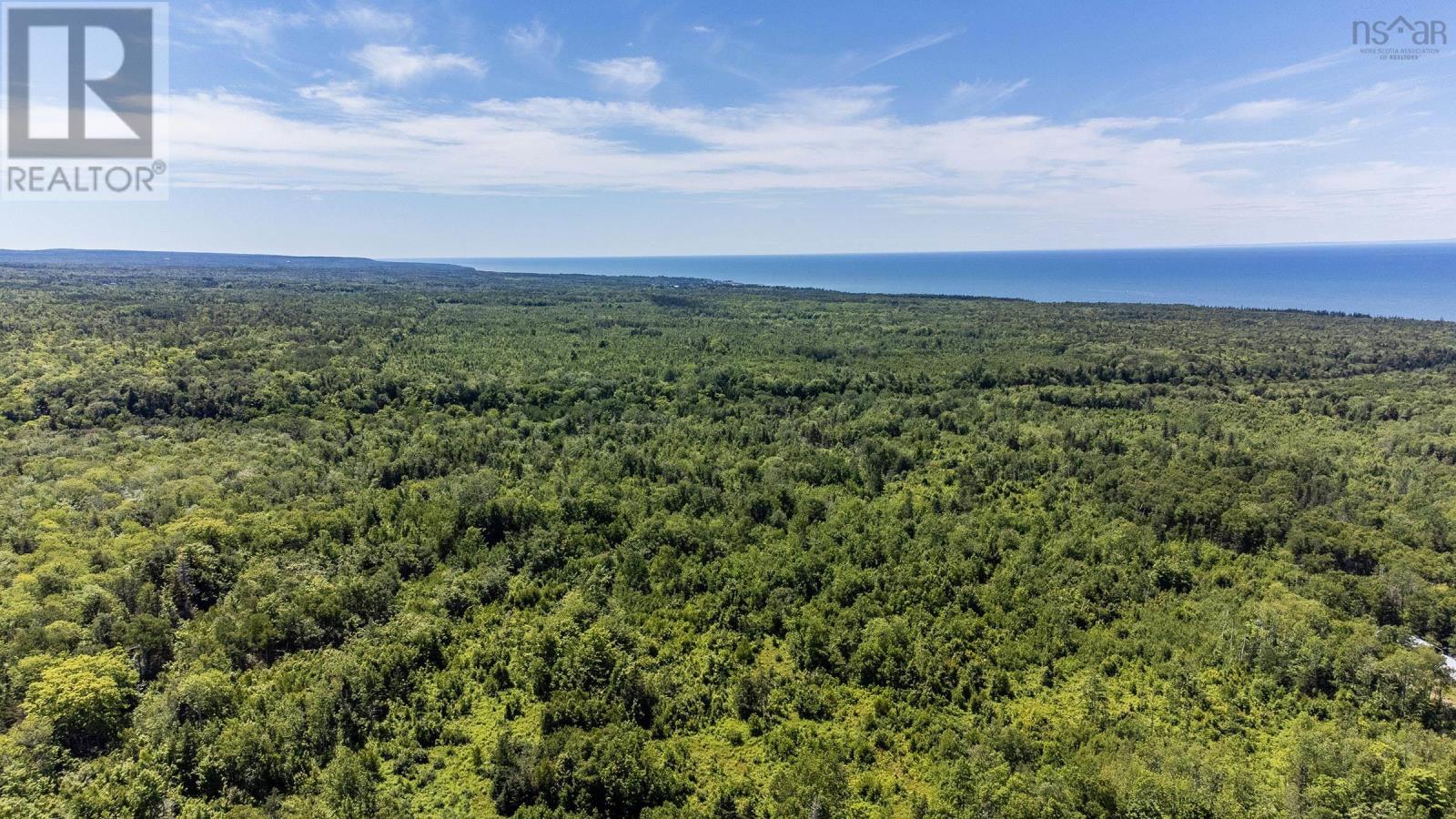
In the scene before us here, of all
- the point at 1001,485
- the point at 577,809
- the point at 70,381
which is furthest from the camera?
the point at 70,381

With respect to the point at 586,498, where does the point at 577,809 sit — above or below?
below

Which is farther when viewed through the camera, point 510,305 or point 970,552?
point 510,305

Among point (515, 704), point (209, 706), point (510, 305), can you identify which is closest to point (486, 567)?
point (515, 704)

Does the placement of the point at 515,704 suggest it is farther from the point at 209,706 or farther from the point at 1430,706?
the point at 1430,706

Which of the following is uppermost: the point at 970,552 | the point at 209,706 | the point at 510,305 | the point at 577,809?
the point at 510,305

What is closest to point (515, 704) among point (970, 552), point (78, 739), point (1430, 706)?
point (78, 739)

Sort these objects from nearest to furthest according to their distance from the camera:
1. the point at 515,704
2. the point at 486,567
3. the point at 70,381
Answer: the point at 515,704, the point at 486,567, the point at 70,381

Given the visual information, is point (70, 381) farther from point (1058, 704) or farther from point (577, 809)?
point (1058, 704)
